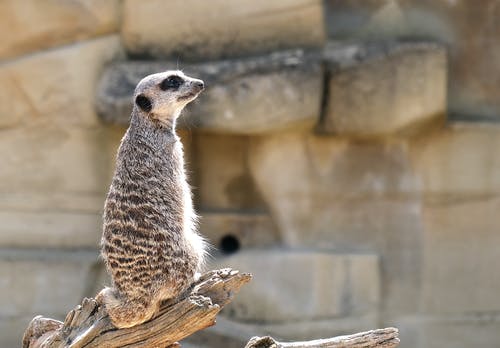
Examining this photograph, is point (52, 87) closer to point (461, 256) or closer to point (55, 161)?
point (55, 161)

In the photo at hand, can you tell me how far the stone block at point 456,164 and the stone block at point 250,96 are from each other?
3.10 feet

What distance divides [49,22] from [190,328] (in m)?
3.57

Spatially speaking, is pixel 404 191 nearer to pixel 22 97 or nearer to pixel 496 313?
pixel 496 313

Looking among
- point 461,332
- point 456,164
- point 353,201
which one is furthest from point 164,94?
point 461,332

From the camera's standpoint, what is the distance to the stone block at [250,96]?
6969 millimetres

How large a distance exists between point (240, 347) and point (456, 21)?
280cm

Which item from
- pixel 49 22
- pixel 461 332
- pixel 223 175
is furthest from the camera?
pixel 223 175

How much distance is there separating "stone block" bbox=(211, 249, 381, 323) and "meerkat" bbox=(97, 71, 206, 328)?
275cm

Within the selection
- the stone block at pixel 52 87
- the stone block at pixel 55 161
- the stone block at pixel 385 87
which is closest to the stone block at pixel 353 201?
the stone block at pixel 385 87

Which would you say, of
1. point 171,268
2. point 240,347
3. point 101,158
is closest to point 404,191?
point 240,347

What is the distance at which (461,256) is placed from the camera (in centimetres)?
747

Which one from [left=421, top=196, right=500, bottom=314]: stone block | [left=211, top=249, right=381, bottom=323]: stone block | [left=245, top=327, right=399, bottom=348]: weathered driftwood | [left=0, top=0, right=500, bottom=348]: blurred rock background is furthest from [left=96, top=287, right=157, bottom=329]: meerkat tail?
[left=421, top=196, right=500, bottom=314]: stone block

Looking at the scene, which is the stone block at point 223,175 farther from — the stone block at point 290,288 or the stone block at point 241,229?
the stone block at point 290,288

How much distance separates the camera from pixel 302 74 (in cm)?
698
